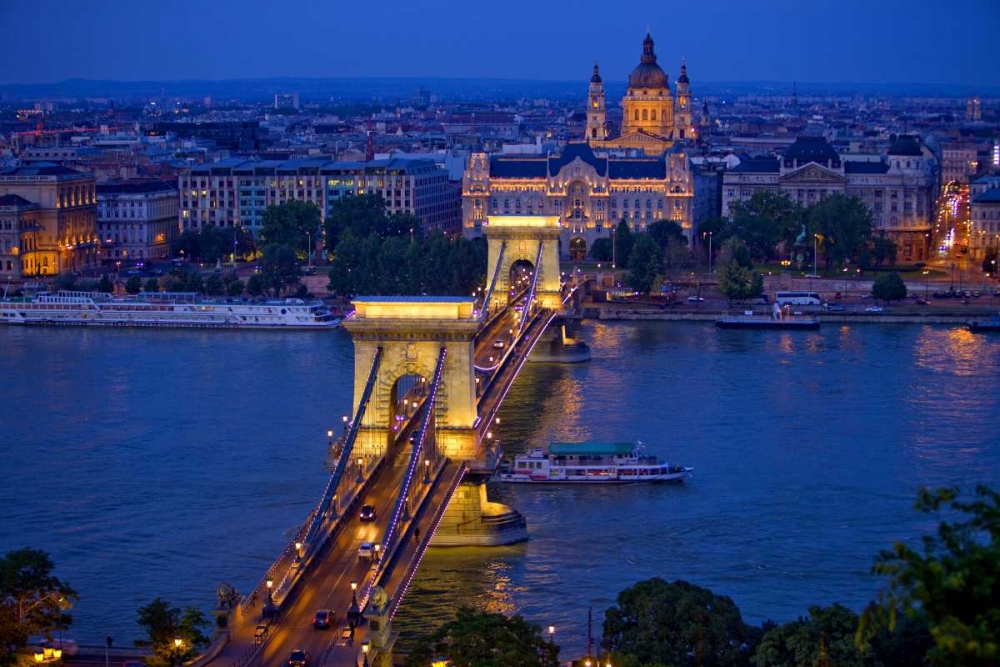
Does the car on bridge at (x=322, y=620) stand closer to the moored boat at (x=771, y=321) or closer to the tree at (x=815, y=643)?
the tree at (x=815, y=643)

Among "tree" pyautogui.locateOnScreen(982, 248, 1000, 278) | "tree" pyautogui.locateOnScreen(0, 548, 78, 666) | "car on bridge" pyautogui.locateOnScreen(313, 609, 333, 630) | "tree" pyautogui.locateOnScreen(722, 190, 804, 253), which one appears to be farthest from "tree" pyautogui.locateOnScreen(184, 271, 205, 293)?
"car on bridge" pyautogui.locateOnScreen(313, 609, 333, 630)

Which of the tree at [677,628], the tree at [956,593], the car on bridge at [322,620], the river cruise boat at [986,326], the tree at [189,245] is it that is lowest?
the tree at [677,628]

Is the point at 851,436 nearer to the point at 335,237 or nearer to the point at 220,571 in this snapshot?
the point at 220,571

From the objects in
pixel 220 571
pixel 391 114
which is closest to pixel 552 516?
pixel 220 571

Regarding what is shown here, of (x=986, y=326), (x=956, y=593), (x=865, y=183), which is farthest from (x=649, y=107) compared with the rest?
(x=956, y=593)

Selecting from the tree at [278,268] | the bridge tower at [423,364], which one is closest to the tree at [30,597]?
the bridge tower at [423,364]

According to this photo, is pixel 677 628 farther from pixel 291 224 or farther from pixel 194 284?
pixel 291 224
